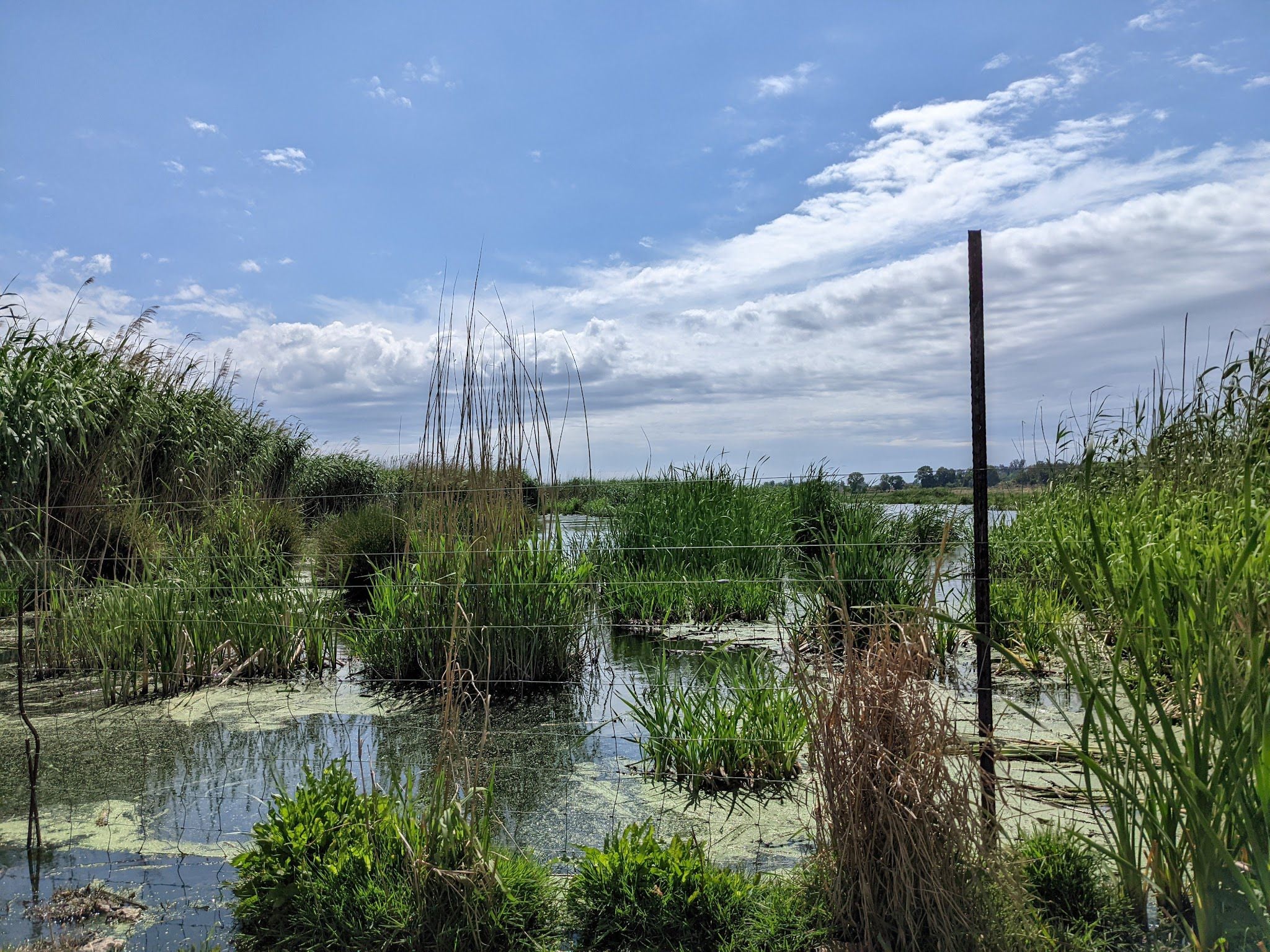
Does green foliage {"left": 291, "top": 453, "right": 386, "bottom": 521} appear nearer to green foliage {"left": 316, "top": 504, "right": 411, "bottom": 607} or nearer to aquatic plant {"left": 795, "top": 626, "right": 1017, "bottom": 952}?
green foliage {"left": 316, "top": 504, "right": 411, "bottom": 607}

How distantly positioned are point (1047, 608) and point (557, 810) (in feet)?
11.1

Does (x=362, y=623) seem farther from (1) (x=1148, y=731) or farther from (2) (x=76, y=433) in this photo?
(1) (x=1148, y=731)

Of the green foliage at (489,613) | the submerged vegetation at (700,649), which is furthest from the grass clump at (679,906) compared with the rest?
the green foliage at (489,613)

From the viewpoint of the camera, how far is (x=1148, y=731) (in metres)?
1.73

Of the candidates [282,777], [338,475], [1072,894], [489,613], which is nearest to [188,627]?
[489,613]

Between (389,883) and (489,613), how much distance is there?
8.12 feet

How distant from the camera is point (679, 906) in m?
2.03

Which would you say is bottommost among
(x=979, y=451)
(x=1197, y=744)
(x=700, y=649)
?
(x=700, y=649)

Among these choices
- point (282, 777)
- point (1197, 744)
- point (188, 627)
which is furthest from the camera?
point (188, 627)

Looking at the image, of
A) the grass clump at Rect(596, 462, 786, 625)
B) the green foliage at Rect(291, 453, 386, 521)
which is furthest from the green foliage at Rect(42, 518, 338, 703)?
the green foliage at Rect(291, 453, 386, 521)

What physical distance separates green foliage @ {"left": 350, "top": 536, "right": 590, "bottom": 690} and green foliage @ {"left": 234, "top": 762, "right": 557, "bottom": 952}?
7.01ft

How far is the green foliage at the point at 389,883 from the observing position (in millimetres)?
1998

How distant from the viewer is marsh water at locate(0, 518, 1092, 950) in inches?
98.3

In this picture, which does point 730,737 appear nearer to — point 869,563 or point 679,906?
point 679,906
